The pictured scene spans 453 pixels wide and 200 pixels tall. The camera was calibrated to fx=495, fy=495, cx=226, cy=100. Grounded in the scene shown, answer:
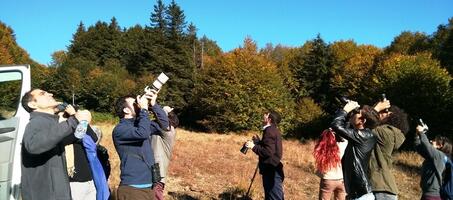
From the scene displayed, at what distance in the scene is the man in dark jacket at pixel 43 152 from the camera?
158 inches

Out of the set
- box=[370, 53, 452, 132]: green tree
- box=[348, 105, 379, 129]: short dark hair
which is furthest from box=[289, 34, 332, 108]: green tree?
box=[348, 105, 379, 129]: short dark hair

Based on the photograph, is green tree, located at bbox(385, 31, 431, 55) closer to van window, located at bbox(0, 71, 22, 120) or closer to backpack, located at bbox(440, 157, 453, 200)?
backpack, located at bbox(440, 157, 453, 200)

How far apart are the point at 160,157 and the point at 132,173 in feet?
5.58

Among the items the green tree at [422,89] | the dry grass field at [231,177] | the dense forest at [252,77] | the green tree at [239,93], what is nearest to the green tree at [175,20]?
the dense forest at [252,77]

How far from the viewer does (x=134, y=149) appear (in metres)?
5.25

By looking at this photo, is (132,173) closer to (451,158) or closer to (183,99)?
(451,158)

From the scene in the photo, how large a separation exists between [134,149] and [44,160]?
1.18m

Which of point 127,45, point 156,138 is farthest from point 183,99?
point 156,138

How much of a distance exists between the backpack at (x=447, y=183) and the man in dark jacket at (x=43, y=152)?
14.1 feet

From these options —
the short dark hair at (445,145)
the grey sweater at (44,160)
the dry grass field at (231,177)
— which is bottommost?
the dry grass field at (231,177)

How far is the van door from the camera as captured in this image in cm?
520

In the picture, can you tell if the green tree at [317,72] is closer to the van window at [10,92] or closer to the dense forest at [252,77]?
the dense forest at [252,77]

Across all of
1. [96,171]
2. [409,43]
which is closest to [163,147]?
[96,171]

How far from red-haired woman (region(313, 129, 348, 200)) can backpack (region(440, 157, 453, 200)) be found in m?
1.43
